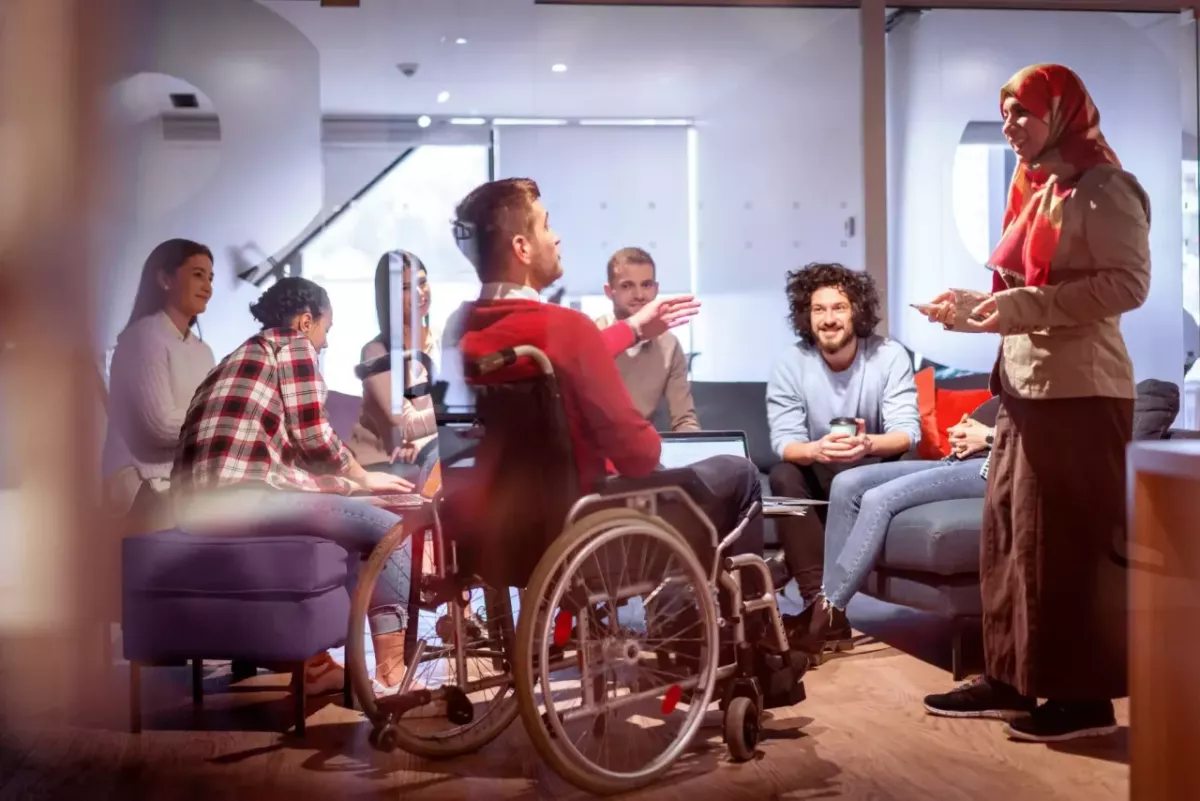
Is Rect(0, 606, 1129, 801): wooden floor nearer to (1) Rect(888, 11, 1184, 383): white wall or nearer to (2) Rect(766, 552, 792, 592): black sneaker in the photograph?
(2) Rect(766, 552, 792, 592): black sneaker

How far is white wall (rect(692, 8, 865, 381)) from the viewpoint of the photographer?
4.84 metres

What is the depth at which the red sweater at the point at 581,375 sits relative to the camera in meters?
2.30

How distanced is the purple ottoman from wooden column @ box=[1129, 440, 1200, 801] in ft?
6.19

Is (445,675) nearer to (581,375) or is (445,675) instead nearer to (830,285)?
(581,375)

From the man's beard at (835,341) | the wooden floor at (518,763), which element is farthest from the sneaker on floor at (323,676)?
the man's beard at (835,341)

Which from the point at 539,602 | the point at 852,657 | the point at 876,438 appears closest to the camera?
the point at 539,602

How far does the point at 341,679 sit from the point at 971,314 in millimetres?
1816

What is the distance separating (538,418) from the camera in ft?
7.49

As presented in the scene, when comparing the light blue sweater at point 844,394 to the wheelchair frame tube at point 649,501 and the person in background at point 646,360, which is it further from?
the wheelchair frame tube at point 649,501

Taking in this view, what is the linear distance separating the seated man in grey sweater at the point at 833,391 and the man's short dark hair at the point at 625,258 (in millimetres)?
491

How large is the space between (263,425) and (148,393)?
A: 22.2 inches

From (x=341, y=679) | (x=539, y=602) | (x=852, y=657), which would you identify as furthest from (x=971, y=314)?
(x=341, y=679)

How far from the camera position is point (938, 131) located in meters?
4.86

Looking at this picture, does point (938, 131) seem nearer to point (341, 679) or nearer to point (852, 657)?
point (852, 657)
